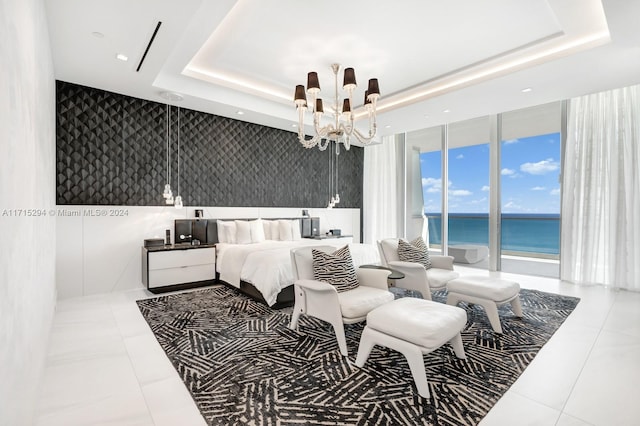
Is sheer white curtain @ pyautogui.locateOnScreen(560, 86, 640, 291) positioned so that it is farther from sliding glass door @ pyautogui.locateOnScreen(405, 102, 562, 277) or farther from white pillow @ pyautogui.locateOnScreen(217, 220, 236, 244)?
white pillow @ pyautogui.locateOnScreen(217, 220, 236, 244)

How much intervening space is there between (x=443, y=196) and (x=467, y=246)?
1.33 m

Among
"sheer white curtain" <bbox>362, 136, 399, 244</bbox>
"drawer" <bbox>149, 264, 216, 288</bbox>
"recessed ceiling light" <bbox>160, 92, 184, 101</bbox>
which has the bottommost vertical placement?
"drawer" <bbox>149, 264, 216, 288</bbox>

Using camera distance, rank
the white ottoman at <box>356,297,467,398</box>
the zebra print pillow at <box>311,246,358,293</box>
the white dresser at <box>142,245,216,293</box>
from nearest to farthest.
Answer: the white ottoman at <box>356,297,467,398</box>
the zebra print pillow at <box>311,246,358,293</box>
the white dresser at <box>142,245,216,293</box>

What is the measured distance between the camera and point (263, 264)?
3908 millimetres

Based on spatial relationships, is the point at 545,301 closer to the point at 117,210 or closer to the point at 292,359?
the point at 292,359

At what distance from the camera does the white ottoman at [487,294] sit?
3061 mm

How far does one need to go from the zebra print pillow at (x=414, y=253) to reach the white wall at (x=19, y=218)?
3.66m

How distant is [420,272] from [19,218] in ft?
11.8

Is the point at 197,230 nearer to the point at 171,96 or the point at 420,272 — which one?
the point at 171,96

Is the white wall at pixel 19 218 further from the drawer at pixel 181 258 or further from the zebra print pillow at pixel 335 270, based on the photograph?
the drawer at pixel 181 258

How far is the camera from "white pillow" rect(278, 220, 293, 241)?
5789mm

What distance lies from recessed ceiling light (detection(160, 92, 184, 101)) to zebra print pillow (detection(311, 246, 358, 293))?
319cm

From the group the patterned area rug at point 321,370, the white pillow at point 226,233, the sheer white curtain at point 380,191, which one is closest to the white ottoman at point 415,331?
the patterned area rug at point 321,370

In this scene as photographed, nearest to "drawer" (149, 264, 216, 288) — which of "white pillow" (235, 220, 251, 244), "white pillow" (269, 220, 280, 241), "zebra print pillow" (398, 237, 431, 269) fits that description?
"white pillow" (235, 220, 251, 244)
